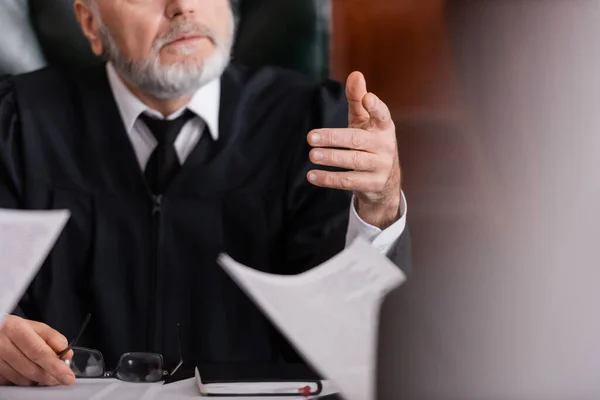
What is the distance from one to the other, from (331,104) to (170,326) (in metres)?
0.36

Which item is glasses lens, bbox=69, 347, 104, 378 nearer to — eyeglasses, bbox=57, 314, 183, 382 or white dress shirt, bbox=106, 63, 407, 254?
eyeglasses, bbox=57, 314, 183, 382

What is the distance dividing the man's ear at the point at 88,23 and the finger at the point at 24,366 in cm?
40

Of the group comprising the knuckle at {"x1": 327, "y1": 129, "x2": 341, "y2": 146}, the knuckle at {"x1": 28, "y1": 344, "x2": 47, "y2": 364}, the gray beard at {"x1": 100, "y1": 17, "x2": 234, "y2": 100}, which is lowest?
the knuckle at {"x1": 28, "y1": 344, "x2": 47, "y2": 364}

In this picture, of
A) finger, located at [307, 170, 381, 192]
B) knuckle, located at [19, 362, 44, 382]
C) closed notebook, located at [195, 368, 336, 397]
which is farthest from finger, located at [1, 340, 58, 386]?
finger, located at [307, 170, 381, 192]

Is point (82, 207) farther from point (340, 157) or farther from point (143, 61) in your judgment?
point (340, 157)

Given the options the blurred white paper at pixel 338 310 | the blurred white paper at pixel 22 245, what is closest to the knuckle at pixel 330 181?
the blurred white paper at pixel 338 310

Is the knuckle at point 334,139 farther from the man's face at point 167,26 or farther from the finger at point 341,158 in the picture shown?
the man's face at point 167,26

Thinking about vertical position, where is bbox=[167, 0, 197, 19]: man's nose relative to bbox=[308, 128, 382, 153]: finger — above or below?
above

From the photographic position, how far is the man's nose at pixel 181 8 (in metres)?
1.04

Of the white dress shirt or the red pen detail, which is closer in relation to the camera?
the red pen detail

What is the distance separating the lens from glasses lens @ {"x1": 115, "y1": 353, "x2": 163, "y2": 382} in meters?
0.99

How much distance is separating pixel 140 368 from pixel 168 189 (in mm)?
230

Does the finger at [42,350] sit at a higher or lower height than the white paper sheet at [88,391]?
higher

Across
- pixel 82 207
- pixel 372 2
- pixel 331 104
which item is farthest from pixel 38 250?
pixel 372 2
